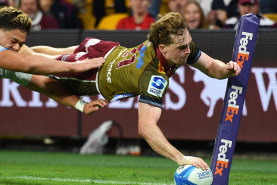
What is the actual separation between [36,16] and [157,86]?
6.63 meters

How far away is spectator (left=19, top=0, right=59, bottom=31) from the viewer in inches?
507

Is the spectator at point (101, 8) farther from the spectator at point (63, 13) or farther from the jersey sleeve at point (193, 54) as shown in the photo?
the jersey sleeve at point (193, 54)

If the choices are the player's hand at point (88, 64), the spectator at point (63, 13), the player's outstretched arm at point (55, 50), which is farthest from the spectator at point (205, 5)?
the player's hand at point (88, 64)

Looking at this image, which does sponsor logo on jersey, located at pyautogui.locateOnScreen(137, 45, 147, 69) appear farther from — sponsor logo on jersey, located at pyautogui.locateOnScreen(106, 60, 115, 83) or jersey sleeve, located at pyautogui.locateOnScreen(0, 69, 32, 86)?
jersey sleeve, located at pyautogui.locateOnScreen(0, 69, 32, 86)

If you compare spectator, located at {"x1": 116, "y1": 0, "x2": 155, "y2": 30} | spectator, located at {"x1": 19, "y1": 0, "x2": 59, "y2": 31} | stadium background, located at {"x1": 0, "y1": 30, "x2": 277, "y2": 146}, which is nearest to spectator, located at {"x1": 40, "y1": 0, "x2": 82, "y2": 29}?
spectator, located at {"x1": 19, "y1": 0, "x2": 59, "y2": 31}

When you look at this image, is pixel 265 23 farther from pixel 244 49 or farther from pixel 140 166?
pixel 244 49

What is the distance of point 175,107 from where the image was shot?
11.6 metres

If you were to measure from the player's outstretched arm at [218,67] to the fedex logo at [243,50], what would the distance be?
0.08m

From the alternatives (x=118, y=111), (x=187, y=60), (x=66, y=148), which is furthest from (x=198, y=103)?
(x=187, y=60)

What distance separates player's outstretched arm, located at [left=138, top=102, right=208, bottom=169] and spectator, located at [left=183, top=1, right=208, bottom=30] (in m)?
5.21

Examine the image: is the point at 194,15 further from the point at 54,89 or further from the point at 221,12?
the point at 54,89

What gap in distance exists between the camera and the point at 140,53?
7266 mm

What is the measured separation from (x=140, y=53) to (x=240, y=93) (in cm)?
111

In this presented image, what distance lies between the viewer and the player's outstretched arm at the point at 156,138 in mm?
6715
